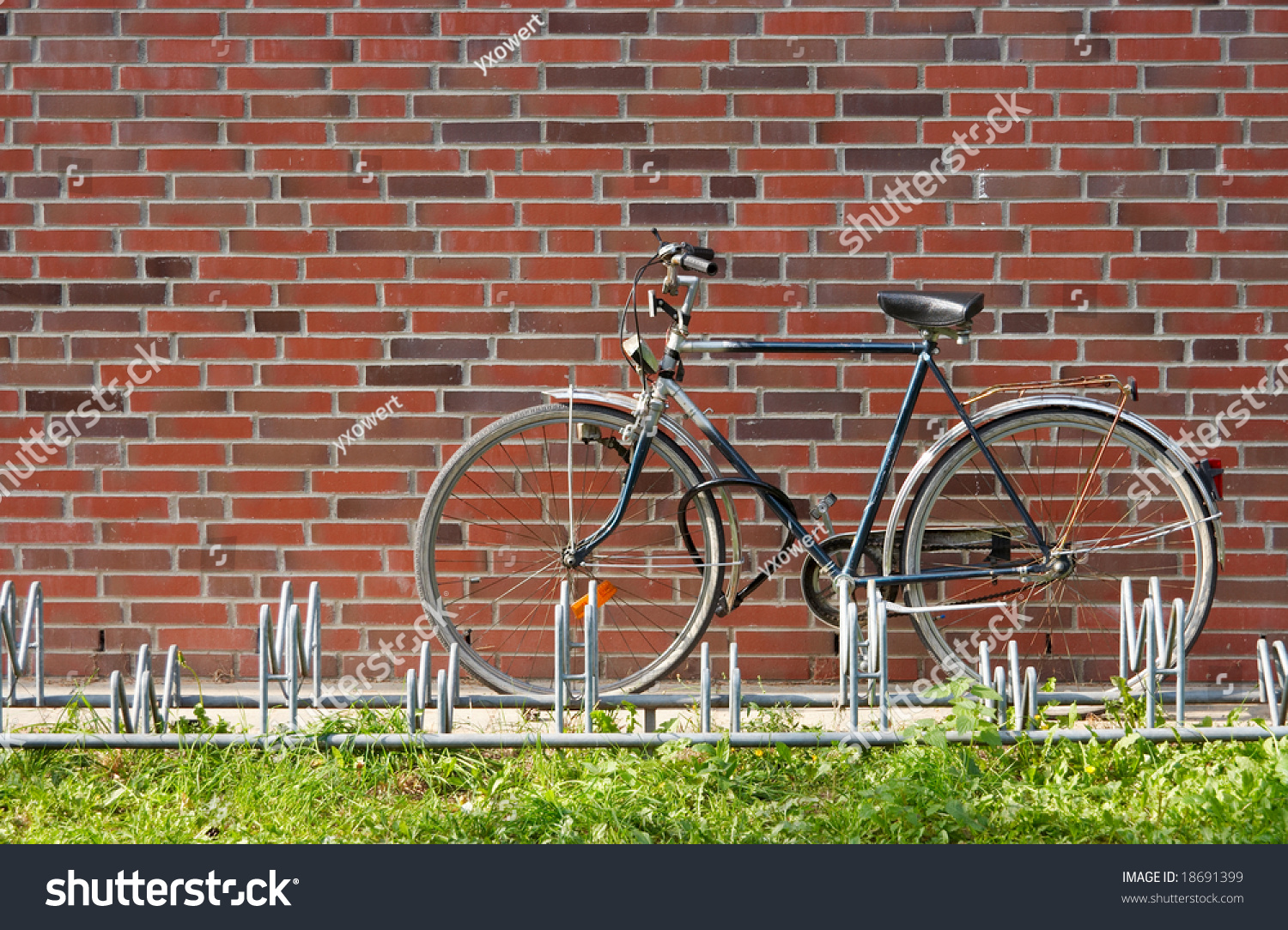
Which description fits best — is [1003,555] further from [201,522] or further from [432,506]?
[201,522]

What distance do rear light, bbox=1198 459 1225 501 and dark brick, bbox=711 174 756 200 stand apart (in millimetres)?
1536

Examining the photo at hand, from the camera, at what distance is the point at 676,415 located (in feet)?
11.9

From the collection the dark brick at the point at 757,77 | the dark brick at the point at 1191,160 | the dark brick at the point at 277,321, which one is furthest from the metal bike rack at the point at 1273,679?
the dark brick at the point at 277,321

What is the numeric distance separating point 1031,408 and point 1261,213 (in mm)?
982

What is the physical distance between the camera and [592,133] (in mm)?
3541

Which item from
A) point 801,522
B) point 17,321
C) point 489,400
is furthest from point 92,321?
point 801,522

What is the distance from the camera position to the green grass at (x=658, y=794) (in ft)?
8.43

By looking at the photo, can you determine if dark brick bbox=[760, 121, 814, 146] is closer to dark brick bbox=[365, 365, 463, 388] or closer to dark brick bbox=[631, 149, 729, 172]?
dark brick bbox=[631, 149, 729, 172]

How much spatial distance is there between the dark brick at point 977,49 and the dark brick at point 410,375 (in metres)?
1.81

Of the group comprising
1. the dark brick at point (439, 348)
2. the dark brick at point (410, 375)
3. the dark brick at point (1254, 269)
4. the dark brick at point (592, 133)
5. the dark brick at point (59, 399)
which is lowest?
the dark brick at point (59, 399)

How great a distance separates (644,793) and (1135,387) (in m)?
1.90

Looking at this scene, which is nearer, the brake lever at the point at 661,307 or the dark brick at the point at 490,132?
the brake lever at the point at 661,307

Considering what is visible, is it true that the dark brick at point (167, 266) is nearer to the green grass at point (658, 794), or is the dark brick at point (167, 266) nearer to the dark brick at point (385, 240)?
the dark brick at point (385, 240)

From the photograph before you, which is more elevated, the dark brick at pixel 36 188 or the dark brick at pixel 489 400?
the dark brick at pixel 36 188
